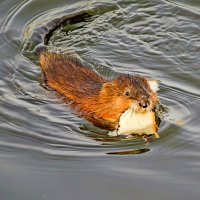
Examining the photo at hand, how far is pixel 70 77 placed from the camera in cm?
607

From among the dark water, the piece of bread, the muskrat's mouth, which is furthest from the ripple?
the muskrat's mouth

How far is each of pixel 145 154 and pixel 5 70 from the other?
235 cm

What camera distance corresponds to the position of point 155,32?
7430mm

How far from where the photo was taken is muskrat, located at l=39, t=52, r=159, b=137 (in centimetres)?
528

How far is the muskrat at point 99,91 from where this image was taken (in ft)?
17.3

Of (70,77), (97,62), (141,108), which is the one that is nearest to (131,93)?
(141,108)

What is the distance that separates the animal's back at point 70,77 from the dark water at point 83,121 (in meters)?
0.16

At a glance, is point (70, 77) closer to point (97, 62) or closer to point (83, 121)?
point (83, 121)

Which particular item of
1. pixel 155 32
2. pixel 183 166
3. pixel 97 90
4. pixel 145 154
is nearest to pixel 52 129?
pixel 97 90

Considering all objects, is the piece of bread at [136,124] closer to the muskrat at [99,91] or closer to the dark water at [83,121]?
the muskrat at [99,91]

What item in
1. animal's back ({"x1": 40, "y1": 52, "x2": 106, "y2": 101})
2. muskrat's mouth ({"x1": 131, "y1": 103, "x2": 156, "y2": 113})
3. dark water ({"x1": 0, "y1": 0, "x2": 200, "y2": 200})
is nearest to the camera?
dark water ({"x1": 0, "y1": 0, "x2": 200, "y2": 200})

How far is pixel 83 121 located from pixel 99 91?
329 millimetres

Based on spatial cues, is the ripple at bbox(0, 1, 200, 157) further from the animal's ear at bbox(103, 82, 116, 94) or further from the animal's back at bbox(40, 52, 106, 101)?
the animal's ear at bbox(103, 82, 116, 94)

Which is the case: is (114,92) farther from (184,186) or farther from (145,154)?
(184,186)
